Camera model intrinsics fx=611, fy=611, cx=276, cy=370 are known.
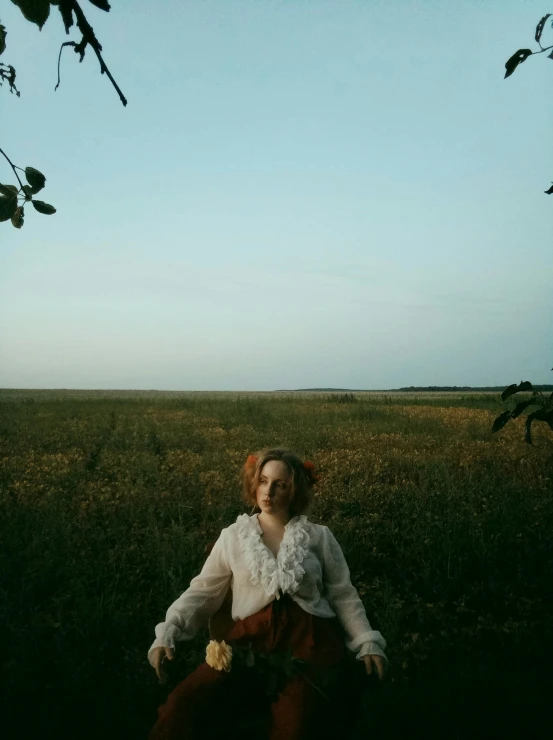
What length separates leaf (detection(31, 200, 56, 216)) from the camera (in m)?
1.33

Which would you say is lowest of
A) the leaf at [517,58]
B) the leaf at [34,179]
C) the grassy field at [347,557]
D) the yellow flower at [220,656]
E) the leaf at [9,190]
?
the grassy field at [347,557]

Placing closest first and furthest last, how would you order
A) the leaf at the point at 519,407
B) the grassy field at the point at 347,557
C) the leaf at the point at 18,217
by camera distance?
the leaf at the point at 18,217 < the leaf at the point at 519,407 < the grassy field at the point at 347,557

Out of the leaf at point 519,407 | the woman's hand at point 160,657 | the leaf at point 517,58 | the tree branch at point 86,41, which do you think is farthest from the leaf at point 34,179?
the woman's hand at point 160,657

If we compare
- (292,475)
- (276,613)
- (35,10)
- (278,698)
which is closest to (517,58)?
(35,10)

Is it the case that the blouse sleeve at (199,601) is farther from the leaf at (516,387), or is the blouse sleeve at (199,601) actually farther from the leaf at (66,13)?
the leaf at (66,13)

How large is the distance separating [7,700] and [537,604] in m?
3.42

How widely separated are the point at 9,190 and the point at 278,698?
1855mm

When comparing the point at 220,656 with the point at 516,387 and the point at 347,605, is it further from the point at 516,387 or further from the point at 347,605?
the point at 516,387

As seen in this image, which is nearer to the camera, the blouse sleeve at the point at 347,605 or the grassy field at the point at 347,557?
the blouse sleeve at the point at 347,605

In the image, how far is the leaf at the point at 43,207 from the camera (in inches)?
52.5

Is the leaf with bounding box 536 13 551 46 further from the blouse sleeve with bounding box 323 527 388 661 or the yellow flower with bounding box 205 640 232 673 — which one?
the yellow flower with bounding box 205 640 232 673

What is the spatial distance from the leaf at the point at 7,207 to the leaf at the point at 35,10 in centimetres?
34

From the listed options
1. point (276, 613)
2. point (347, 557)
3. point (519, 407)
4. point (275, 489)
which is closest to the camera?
point (519, 407)

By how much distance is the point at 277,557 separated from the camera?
2486 millimetres
